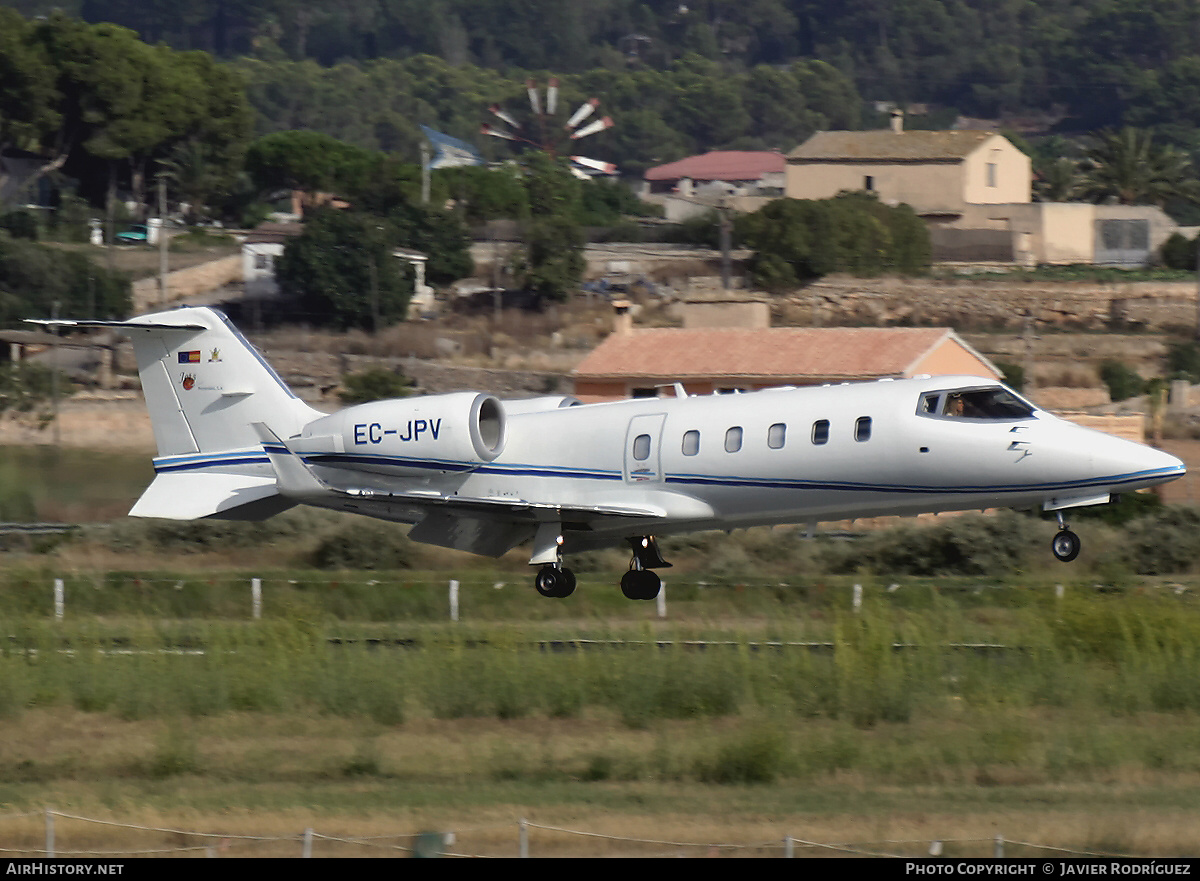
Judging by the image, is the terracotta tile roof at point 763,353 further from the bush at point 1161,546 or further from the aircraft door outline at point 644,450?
the aircraft door outline at point 644,450

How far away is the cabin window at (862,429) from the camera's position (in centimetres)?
2019

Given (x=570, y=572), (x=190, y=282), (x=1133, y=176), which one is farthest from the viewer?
(x=1133, y=176)

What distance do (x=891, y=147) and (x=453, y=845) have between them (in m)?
93.8

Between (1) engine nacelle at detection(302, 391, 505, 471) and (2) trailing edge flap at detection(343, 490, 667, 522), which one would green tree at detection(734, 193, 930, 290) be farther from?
(2) trailing edge flap at detection(343, 490, 667, 522)

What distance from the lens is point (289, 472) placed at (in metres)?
22.8

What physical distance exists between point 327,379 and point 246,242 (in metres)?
22.5

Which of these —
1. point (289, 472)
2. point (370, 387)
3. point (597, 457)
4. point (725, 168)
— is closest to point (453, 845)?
point (597, 457)

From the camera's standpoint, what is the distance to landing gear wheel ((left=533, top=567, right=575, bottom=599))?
2220 centimetres

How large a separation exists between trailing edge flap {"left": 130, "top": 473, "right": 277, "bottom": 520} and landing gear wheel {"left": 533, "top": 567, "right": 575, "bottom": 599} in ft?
12.9

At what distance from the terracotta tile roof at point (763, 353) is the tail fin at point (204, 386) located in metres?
17.5

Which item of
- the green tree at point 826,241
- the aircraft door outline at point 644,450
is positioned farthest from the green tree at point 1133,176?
the aircraft door outline at point 644,450

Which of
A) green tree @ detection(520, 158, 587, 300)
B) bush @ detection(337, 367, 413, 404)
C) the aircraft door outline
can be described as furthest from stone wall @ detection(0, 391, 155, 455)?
green tree @ detection(520, 158, 587, 300)

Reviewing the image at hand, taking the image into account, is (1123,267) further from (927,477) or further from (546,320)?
(927,477)

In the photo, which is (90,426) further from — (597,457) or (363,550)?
(597,457)
